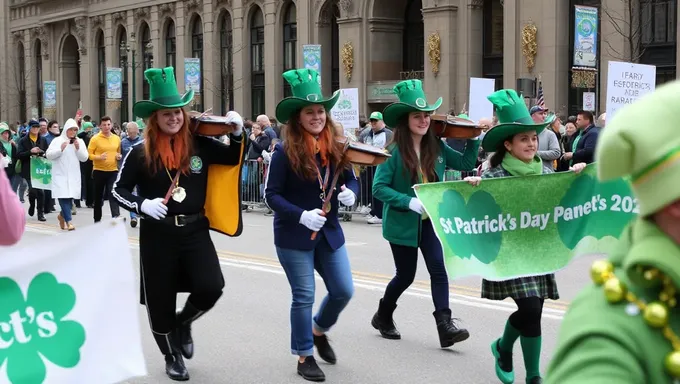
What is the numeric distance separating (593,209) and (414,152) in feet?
4.83

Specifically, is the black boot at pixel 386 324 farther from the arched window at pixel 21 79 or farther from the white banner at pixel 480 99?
the arched window at pixel 21 79

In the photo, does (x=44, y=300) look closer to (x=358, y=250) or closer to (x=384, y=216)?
(x=384, y=216)

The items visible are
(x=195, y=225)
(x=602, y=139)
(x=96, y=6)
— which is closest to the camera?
(x=602, y=139)

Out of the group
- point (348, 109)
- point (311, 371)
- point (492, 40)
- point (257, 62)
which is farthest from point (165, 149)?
point (257, 62)

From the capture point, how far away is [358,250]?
1418 centimetres

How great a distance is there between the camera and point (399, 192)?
7.70 metres

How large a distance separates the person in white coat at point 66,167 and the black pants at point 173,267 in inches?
422

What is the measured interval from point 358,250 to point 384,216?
6.43m

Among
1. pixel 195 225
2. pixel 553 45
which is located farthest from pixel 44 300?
pixel 553 45

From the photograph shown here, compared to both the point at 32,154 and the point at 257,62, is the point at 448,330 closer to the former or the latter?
the point at 32,154

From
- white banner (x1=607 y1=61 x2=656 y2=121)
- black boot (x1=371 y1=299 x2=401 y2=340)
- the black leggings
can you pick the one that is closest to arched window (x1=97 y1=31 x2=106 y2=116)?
white banner (x1=607 y1=61 x2=656 y2=121)

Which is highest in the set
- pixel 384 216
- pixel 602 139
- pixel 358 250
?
pixel 602 139

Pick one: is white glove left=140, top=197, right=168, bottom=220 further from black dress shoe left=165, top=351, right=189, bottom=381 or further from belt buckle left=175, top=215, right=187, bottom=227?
black dress shoe left=165, top=351, right=189, bottom=381

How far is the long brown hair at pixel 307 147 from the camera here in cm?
672
